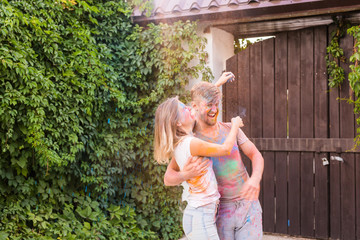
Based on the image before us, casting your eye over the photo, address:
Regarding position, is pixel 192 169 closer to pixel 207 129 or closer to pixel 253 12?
pixel 207 129

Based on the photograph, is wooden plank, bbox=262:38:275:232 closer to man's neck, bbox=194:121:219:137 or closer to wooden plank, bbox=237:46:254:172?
wooden plank, bbox=237:46:254:172

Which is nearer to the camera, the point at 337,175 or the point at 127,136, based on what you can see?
the point at 337,175

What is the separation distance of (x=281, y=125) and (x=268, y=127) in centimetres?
17

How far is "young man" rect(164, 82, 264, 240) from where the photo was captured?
7.66ft

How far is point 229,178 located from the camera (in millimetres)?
2428

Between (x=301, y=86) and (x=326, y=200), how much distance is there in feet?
4.76

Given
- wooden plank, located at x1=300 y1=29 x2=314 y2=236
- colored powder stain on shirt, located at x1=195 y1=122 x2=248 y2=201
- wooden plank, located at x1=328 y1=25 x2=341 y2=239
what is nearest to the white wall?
wooden plank, located at x1=300 y1=29 x2=314 y2=236

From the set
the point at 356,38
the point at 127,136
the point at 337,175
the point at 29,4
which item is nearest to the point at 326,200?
the point at 337,175

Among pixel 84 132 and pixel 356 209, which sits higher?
pixel 84 132

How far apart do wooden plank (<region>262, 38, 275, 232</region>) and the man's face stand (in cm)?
305

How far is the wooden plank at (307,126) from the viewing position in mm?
5121

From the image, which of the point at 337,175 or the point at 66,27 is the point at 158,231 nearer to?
the point at 337,175

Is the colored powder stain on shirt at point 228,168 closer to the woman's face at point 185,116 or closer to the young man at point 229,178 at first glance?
the young man at point 229,178

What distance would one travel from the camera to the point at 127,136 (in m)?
5.34
